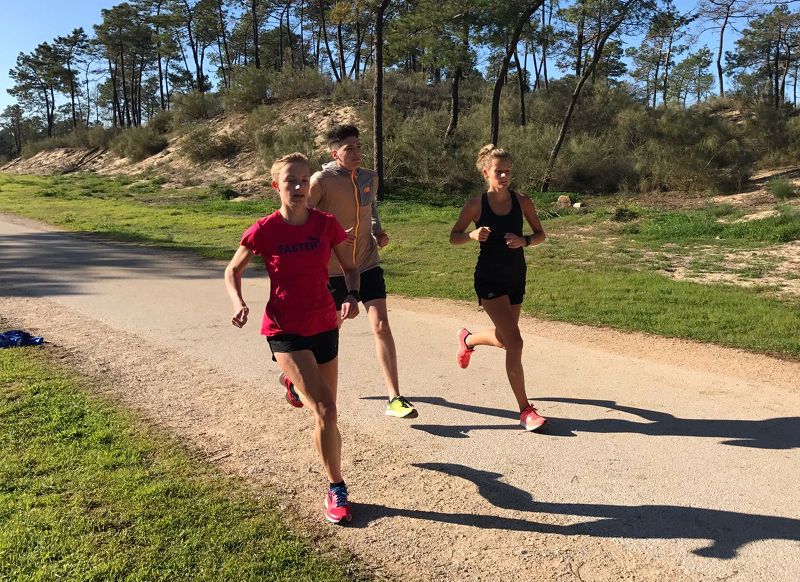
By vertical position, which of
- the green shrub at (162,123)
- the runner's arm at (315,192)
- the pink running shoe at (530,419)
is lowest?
the pink running shoe at (530,419)

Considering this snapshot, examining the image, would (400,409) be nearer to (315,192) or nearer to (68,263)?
(315,192)

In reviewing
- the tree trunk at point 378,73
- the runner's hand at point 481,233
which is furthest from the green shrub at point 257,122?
the runner's hand at point 481,233

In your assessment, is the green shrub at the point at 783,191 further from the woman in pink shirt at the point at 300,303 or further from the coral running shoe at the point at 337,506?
the coral running shoe at the point at 337,506

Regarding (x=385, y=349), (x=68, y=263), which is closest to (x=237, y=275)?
(x=385, y=349)

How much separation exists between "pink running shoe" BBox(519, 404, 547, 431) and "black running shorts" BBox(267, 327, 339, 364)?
1564 millimetres

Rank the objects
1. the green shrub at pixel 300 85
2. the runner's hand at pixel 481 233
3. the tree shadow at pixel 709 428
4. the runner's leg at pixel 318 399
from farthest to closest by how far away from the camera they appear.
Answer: the green shrub at pixel 300 85
the runner's hand at pixel 481 233
the tree shadow at pixel 709 428
the runner's leg at pixel 318 399

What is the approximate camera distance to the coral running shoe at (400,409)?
448 centimetres

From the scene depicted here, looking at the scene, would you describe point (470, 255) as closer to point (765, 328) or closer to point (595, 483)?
point (765, 328)

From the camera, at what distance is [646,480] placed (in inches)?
140

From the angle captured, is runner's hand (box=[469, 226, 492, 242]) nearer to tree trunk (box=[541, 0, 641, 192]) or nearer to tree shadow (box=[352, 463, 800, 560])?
tree shadow (box=[352, 463, 800, 560])

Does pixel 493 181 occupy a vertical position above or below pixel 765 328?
above

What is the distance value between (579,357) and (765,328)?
7.77 feet

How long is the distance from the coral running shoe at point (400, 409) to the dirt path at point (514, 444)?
8 centimetres

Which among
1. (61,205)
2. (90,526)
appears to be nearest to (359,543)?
(90,526)
